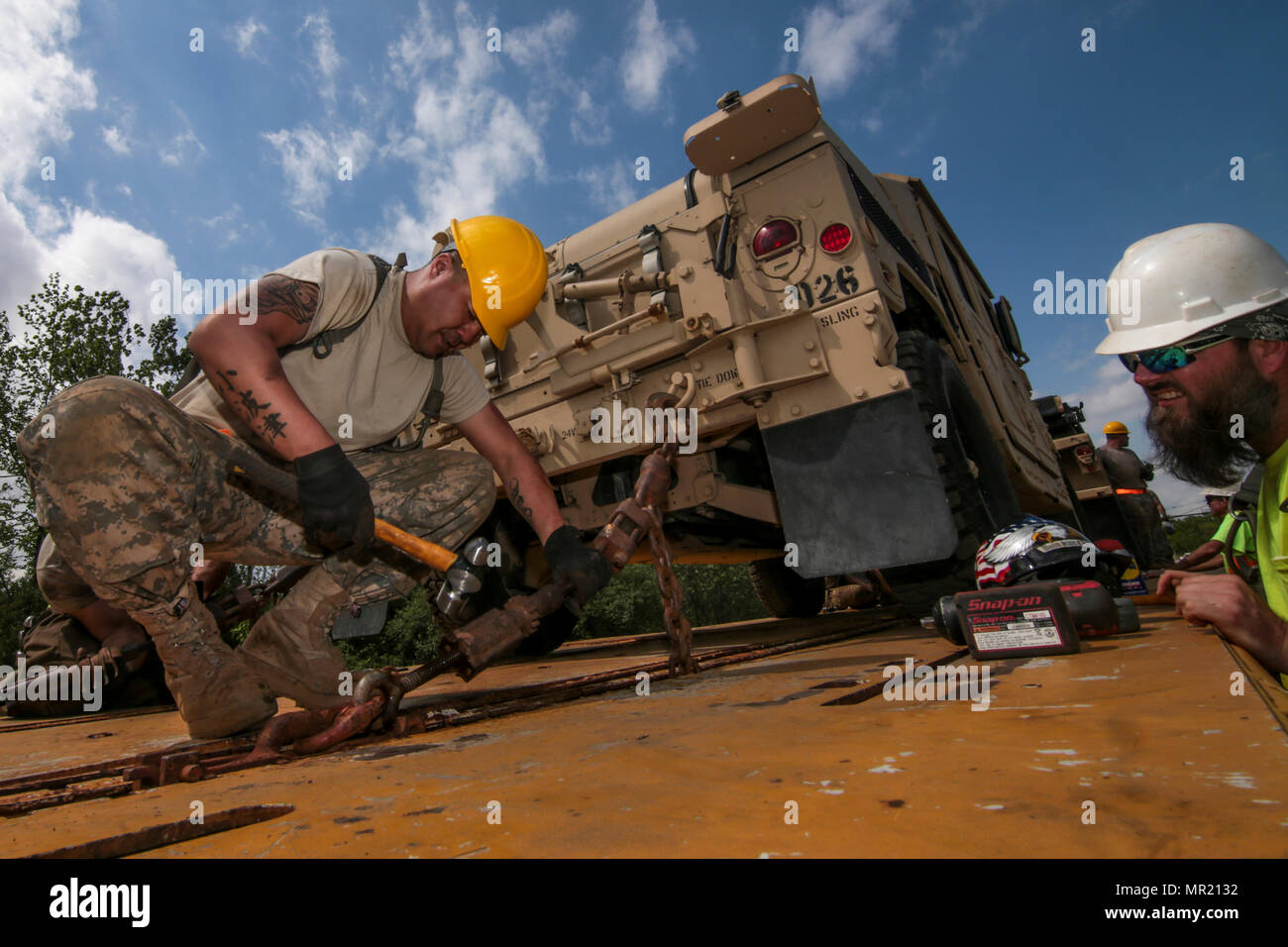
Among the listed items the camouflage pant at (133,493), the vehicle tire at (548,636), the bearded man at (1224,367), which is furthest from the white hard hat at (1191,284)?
the vehicle tire at (548,636)

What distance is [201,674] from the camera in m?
1.98

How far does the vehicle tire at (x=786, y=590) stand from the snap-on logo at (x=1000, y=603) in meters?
5.19

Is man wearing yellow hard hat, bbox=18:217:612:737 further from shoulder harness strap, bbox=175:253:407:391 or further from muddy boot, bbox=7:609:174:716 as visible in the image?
muddy boot, bbox=7:609:174:716

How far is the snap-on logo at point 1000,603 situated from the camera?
193cm

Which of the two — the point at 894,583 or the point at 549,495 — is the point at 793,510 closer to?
the point at 894,583

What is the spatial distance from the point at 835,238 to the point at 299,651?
2.60 meters

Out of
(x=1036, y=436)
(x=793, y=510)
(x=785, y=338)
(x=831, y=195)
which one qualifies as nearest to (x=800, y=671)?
(x=793, y=510)

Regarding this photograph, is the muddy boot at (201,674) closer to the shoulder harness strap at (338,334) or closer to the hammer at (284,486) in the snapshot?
the hammer at (284,486)

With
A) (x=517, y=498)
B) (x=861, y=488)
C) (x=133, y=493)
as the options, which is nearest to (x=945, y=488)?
(x=861, y=488)

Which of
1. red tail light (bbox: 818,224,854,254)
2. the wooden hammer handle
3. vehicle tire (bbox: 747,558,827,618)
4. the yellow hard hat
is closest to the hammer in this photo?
the wooden hammer handle

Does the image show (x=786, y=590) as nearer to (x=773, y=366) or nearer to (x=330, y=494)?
(x=773, y=366)

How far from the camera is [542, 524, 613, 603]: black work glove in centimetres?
235

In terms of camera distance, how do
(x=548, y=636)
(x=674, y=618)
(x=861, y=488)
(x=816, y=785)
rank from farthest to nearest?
(x=548, y=636)
(x=861, y=488)
(x=674, y=618)
(x=816, y=785)

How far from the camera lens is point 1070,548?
2352 millimetres
